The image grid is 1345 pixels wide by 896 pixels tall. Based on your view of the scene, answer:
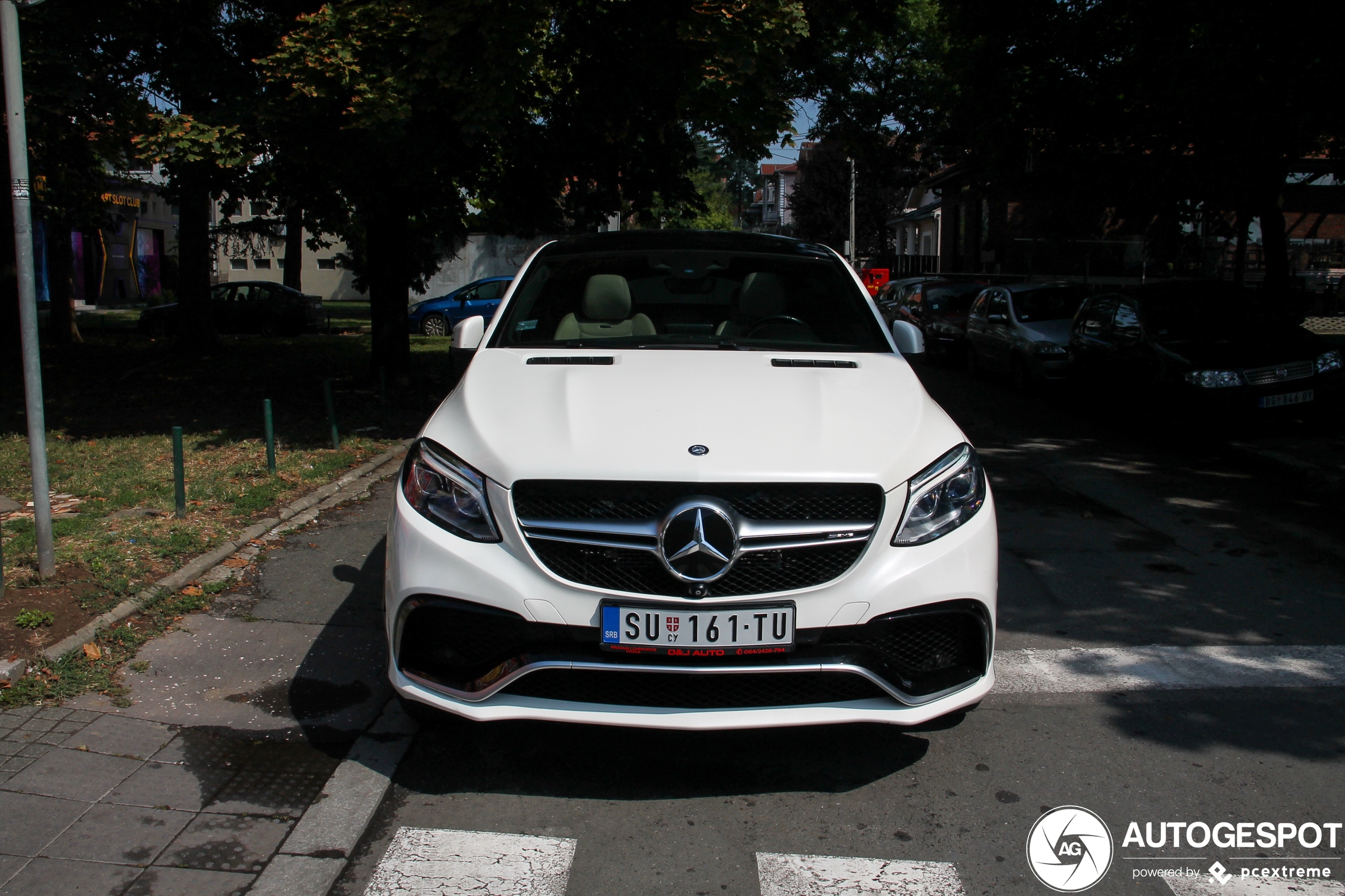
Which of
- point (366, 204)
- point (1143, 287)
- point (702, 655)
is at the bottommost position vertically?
point (702, 655)

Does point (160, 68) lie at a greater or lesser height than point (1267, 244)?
greater

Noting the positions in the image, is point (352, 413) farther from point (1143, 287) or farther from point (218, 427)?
point (1143, 287)

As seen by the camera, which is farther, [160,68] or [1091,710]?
[160,68]

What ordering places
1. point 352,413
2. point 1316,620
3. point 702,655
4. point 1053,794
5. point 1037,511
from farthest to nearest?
point 352,413
point 1037,511
point 1316,620
point 1053,794
point 702,655

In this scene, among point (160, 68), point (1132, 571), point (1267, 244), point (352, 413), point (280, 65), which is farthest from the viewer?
point (1267, 244)

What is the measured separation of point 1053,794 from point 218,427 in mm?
9460

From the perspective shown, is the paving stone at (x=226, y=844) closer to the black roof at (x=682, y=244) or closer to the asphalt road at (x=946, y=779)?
the asphalt road at (x=946, y=779)

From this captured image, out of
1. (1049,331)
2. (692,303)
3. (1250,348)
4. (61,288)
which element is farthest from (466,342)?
(61,288)

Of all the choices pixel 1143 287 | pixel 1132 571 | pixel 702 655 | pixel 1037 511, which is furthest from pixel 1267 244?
pixel 702 655

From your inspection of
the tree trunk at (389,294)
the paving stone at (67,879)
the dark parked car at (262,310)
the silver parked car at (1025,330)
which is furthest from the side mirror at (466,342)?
the dark parked car at (262,310)

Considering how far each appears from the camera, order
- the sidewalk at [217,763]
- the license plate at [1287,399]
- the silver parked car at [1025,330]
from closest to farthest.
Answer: the sidewalk at [217,763], the license plate at [1287,399], the silver parked car at [1025,330]

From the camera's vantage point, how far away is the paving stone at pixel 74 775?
136 inches

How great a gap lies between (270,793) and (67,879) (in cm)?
66

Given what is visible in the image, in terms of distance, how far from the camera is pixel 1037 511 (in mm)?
7887
